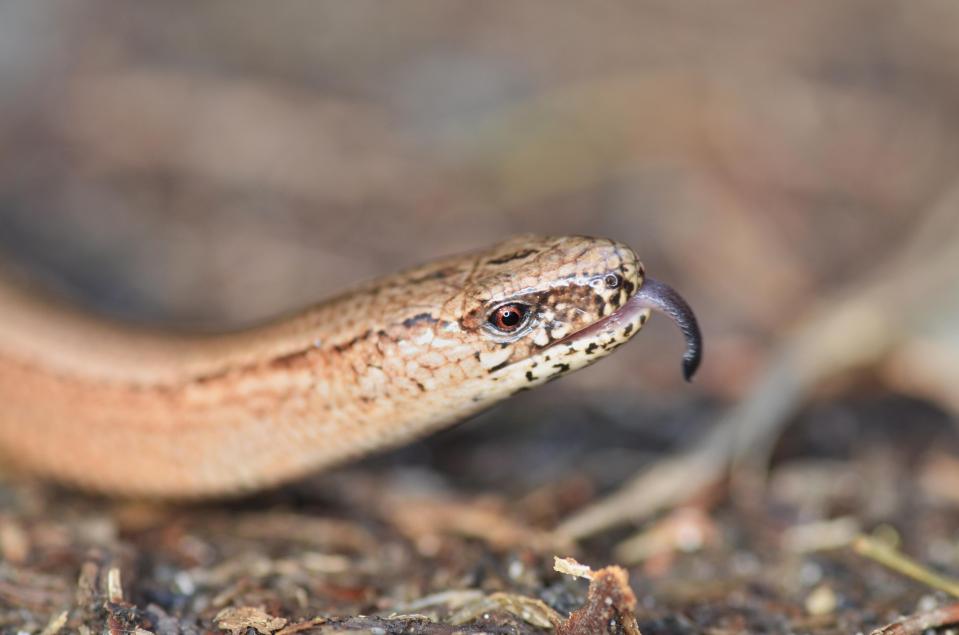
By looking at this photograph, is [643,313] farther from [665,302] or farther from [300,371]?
[300,371]

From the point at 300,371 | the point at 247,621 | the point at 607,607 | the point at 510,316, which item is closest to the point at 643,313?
the point at 510,316

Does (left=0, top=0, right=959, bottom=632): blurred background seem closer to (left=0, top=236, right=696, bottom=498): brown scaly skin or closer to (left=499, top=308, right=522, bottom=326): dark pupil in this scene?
(left=0, top=236, right=696, bottom=498): brown scaly skin

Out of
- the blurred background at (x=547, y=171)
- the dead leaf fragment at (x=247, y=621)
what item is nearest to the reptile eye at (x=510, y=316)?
the dead leaf fragment at (x=247, y=621)

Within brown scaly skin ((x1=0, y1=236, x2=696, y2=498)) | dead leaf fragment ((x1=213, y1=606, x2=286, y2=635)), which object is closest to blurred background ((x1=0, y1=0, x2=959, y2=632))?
brown scaly skin ((x1=0, y1=236, x2=696, y2=498))

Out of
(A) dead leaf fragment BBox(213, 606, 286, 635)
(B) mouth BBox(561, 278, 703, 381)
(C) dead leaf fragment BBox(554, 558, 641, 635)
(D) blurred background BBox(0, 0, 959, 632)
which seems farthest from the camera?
(D) blurred background BBox(0, 0, 959, 632)

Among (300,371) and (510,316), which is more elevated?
(300,371)

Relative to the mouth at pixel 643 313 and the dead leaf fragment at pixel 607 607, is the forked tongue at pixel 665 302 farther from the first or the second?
the dead leaf fragment at pixel 607 607
